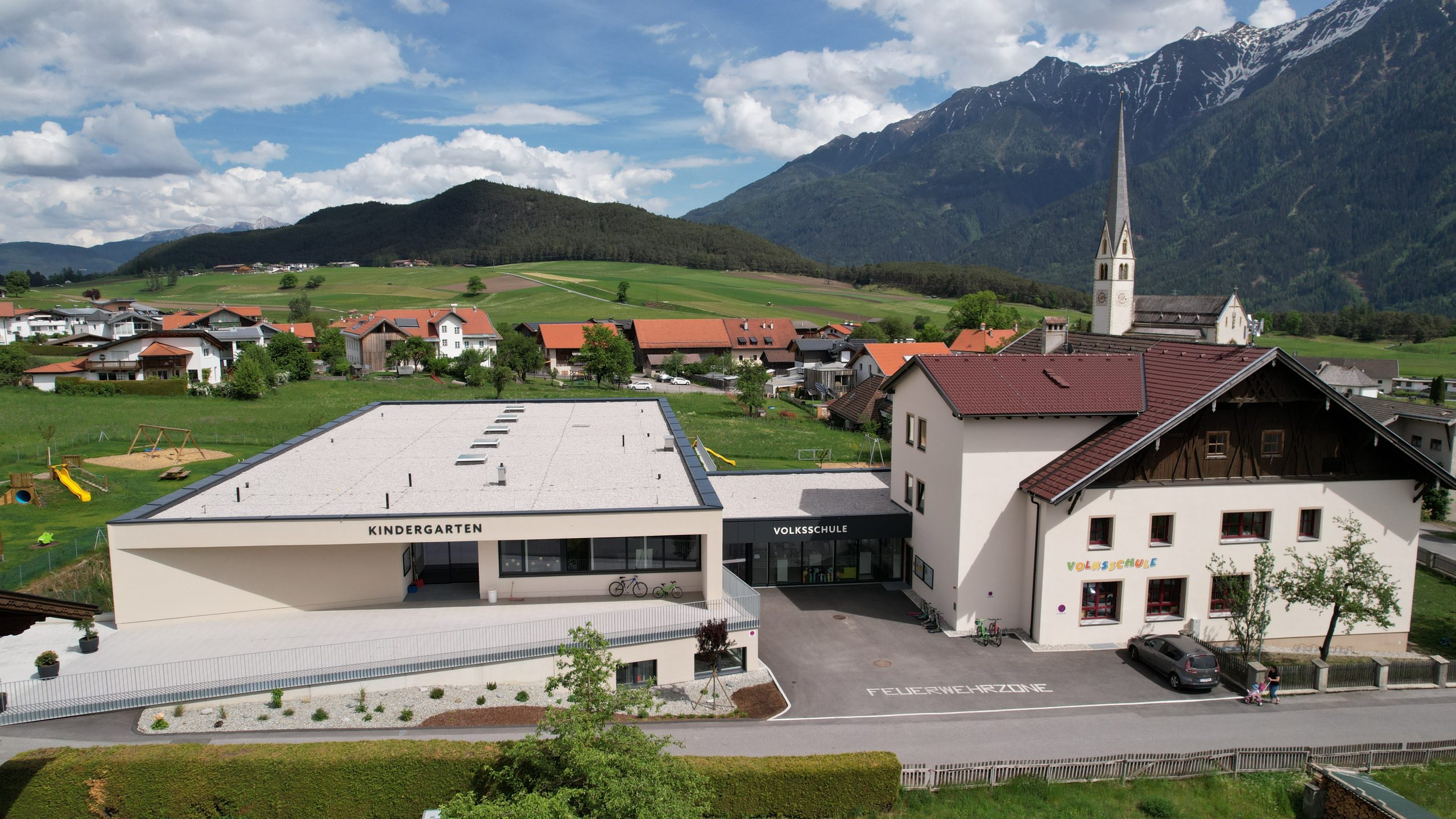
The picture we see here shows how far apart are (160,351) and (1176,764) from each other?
83715 millimetres

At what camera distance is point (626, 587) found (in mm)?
25188

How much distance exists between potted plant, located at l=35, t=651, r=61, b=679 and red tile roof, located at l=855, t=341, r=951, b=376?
62.9m

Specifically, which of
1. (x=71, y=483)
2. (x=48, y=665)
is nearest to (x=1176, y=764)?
(x=48, y=665)

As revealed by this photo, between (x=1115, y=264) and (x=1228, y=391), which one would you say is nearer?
(x=1228, y=391)

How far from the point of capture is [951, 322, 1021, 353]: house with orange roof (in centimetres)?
9225

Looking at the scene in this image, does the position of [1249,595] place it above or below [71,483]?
below

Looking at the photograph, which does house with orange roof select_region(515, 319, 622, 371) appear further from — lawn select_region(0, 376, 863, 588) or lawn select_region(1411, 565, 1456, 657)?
lawn select_region(1411, 565, 1456, 657)

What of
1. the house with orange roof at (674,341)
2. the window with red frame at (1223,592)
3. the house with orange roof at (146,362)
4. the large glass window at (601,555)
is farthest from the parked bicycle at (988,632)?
the house with orange roof at (674,341)

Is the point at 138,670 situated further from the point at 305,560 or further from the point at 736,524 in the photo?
the point at 736,524

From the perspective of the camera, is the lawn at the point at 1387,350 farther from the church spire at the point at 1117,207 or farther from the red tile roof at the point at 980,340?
the church spire at the point at 1117,207

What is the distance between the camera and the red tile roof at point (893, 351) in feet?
250

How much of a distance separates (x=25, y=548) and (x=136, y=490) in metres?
8.93

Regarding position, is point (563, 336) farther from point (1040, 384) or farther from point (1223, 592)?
point (1223, 592)

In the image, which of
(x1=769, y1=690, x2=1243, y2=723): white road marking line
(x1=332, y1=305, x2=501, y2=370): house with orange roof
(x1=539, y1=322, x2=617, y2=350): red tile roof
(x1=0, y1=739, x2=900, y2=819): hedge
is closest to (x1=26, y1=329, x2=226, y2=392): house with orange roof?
(x1=332, y1=305, x2=501, y2=370): house with orange roof
